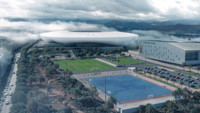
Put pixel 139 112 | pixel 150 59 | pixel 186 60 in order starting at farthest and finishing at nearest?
pixel 150 59, pixel 186 60, pixel 139 112

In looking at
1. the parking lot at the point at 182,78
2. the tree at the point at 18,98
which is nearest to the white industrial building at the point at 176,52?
the parking lot at the point at 182,78

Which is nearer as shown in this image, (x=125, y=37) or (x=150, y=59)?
(x=150, y=59)

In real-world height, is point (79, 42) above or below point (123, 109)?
above

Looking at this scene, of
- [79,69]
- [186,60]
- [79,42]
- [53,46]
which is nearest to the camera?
[79,69]

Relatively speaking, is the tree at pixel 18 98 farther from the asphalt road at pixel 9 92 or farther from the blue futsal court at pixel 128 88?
the blue futsal court at pixel 128 88

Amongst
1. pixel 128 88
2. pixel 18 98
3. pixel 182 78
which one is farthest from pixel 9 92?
pixel 182 78

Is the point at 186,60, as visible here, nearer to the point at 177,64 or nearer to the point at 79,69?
the point at 177,64

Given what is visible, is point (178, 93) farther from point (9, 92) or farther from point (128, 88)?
point (9, 92)

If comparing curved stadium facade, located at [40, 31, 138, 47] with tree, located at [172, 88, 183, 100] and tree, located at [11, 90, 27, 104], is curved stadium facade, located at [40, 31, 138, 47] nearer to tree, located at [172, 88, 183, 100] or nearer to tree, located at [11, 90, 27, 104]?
tree, located at [11, 90, 27, 104]

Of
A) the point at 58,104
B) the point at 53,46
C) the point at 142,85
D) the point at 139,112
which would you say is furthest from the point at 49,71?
the point at 53,46
